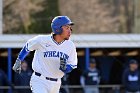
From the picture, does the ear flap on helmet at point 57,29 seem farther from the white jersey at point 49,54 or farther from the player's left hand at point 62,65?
the player's left hand at point 62,65

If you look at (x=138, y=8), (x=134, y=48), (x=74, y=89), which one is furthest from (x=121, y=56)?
(x=74, y=89)

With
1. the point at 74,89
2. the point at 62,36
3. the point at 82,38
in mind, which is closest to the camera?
the point at 62,36

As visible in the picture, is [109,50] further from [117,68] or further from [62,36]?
[62,36]

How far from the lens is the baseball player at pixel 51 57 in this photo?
7832 millimetres

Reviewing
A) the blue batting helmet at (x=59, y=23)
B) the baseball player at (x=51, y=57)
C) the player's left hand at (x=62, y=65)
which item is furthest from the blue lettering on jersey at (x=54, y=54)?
the blue batting helmet at (x=59, y=23)

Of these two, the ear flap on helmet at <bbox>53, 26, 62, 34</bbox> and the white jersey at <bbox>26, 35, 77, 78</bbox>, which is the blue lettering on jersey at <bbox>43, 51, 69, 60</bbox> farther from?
the ear flap on helmet at <bbox>53, 26, 62, 34</bbox>

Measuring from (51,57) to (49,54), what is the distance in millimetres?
57

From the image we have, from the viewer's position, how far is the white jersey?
25.9 ft

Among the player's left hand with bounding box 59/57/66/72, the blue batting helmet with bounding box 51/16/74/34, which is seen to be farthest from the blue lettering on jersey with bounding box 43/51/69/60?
the blue batting helmet with bounding box 51/16/74/34

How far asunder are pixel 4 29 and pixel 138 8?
13.1 feet

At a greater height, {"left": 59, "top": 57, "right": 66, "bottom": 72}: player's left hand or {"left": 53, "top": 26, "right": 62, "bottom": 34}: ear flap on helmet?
{"left": 53, "top": 26, "right": 62, "bottom": 34}: ear flap on helmet

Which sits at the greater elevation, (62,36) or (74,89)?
(62,36)

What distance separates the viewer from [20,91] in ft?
45.2

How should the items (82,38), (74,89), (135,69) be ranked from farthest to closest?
(82,38)
(74,89)
(135,69)
